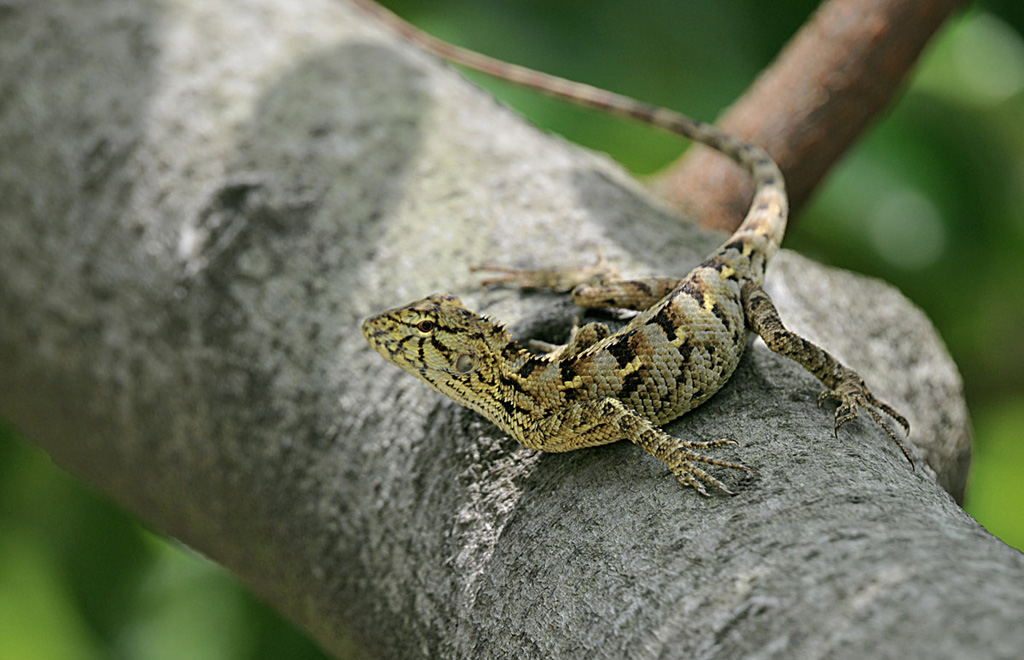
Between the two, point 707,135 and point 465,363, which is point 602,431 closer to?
point 465,363

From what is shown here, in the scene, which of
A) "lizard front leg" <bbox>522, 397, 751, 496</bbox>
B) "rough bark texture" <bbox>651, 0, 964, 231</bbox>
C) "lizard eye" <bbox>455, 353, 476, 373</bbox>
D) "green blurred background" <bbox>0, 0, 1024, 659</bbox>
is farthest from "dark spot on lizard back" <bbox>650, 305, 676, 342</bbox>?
"green blurred background" <bbox>0, 0, 1024, 659</bbox>

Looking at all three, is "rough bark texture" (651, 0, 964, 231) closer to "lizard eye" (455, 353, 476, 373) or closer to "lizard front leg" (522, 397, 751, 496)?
"lizard eye" (455, 353, 476, 373)

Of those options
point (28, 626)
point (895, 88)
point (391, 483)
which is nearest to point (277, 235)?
point (391, 483)

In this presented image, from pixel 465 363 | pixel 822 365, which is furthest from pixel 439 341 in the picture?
pixel 822 365

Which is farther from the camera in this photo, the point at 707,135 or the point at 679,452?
the point at 707,135

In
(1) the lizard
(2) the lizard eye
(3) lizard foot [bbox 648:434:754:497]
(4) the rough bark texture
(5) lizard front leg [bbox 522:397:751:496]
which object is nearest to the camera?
(3) lizard foot [bbox 648:434:754:497]

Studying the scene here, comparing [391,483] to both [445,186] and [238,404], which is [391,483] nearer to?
[238,404]
